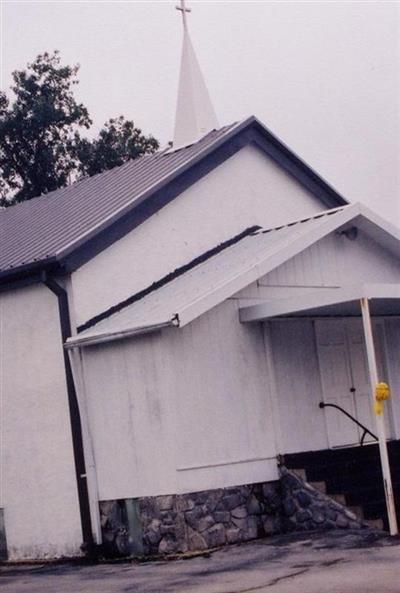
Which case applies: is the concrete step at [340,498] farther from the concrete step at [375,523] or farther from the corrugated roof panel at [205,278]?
the corrugated roof panel at [205,278]

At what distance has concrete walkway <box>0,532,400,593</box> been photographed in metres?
11.0

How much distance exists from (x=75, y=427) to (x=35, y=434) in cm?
104

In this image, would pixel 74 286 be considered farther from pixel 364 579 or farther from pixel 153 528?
pixel 364 579

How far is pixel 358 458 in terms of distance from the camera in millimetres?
16219

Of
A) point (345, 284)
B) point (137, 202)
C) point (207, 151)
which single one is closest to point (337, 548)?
point (345, 284)

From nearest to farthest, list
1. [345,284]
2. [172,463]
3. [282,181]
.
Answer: [172,463] → [345,284] → [282,181]

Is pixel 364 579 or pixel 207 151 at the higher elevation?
pixel 207 151

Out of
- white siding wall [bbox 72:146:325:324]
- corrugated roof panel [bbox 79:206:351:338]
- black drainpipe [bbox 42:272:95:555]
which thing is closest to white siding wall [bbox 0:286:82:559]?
black drainpipe [bbox 42:272:95:555]

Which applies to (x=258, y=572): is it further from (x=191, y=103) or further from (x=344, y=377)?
(x=191, y=103)

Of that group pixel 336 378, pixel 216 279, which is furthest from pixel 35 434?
pixel 336 378

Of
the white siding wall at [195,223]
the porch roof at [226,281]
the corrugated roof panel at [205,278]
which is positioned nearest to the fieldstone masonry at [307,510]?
the porch roof at [226,281]

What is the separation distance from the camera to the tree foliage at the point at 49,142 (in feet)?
125

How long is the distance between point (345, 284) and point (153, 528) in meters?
4.91

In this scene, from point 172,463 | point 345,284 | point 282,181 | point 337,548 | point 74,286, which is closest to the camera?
point 337,548
